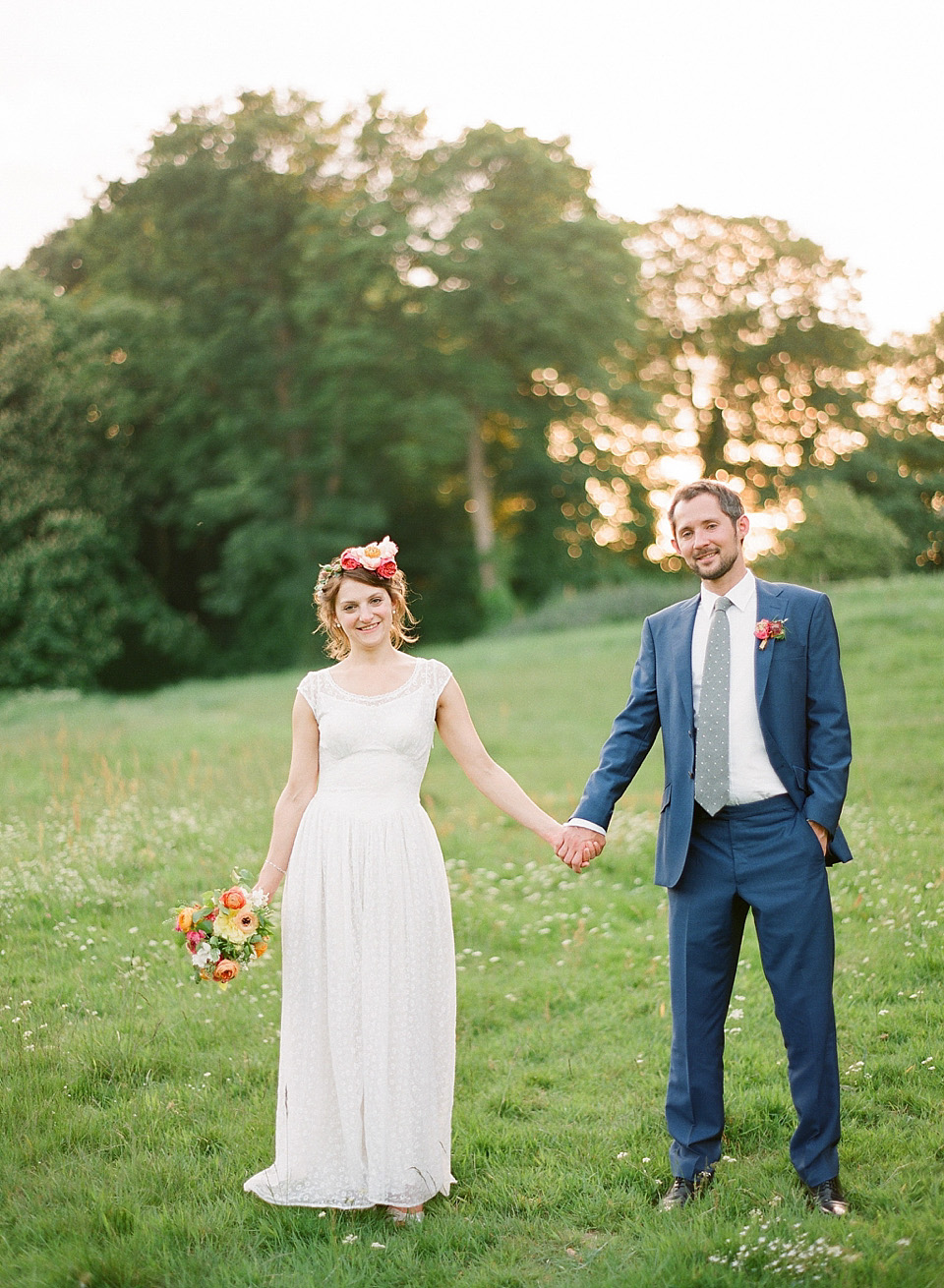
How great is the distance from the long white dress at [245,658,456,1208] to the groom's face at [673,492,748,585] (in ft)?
4.10

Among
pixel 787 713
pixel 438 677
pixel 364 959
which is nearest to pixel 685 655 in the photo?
pixel 787 713

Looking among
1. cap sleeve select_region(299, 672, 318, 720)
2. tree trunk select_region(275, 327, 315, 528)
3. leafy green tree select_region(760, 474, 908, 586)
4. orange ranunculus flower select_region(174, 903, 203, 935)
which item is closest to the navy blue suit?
cap sleeve select_region(299, 672, 318, 720)

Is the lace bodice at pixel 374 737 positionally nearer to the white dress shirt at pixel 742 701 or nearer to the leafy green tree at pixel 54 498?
the white dress shirt at pixel 742 701

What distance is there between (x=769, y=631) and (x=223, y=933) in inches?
91.5

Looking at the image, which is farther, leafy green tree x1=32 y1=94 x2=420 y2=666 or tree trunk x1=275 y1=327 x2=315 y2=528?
tree trunk x1=275 y1=327 x2=315 y2=528

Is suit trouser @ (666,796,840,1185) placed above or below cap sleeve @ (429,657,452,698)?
below

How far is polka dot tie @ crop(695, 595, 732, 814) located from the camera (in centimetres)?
411

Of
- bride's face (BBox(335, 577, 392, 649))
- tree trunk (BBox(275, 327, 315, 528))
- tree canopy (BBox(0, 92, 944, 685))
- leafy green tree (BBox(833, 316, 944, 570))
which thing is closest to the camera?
bride's face (BBox(335, 577, 392, 649))

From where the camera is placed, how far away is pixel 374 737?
14.1ft

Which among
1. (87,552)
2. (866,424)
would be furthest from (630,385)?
(87,552)

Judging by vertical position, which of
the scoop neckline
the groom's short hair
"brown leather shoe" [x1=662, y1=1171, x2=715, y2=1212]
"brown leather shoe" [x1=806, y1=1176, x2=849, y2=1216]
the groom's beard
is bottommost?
"brown leather shoe" [x1=662, y1=1171, x2=715, y2=1212]

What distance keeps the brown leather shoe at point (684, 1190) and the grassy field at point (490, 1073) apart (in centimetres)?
7

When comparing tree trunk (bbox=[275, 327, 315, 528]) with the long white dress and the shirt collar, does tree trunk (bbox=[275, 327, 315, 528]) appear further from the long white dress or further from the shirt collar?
the shirt collar

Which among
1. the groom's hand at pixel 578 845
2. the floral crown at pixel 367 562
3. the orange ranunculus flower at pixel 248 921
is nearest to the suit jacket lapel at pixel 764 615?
the groom's hand at pixel 578 845
